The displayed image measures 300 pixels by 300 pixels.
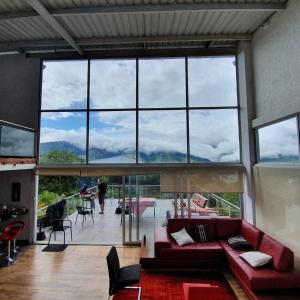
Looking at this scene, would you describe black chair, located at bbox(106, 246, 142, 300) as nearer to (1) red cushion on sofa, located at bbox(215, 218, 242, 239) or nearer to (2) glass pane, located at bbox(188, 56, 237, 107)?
(1) red cushion on sofa, located at bbox(215, 218, 242, 239)

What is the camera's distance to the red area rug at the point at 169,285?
402 centimetres

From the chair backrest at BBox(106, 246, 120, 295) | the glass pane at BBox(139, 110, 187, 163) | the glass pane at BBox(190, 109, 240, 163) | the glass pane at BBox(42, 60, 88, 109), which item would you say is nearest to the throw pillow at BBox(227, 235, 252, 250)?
the glass pane at BBox(190, 109, 240, 163)

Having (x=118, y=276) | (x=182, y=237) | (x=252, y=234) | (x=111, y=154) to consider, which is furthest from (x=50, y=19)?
(x=252, y=234)

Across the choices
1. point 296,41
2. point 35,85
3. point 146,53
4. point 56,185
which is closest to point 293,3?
point 296,41

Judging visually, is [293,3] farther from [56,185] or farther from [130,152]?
[56,185]

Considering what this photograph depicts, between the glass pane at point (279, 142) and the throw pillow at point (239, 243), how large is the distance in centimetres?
193

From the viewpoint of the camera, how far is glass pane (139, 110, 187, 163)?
21.5 ft

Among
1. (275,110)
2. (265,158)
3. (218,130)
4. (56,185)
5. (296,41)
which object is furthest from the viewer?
(56,185)

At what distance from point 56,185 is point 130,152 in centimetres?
266

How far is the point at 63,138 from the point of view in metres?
6.74

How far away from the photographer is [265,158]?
18.4 ft

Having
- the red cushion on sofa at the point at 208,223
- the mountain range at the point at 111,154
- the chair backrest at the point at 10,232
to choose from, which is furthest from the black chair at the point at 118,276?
the mountain range at the point at 111,154

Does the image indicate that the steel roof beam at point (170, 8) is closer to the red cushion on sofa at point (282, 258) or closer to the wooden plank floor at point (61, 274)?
the red cushion on sofa at point (282, 258)

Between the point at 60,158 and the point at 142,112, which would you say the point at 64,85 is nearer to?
the point at 60,158
